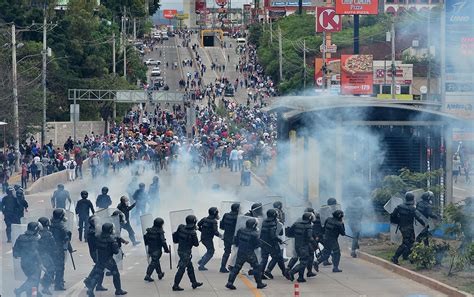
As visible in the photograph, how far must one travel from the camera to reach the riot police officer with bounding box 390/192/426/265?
24.0 m

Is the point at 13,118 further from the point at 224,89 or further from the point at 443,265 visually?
the point at 224,89

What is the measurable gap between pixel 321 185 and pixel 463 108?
4.06 metres

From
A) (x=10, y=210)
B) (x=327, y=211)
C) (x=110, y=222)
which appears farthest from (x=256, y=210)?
(x=10, y=210)

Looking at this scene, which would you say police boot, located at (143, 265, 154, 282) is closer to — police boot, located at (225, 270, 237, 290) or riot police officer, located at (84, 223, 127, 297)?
police boot, located at (225, 270, 237, 290)

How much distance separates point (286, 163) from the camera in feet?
119

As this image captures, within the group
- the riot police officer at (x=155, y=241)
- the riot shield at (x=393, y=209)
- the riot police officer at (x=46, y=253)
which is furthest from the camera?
the riot shield at (x=393, y=209)

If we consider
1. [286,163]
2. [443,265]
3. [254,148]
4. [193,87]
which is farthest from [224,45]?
[443,265]

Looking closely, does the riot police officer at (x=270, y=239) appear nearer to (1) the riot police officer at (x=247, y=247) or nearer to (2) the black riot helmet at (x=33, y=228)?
(1) the riot police officer at (x=247, y=247)

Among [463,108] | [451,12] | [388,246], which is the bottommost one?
[388,246]

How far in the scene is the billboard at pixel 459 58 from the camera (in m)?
28.3

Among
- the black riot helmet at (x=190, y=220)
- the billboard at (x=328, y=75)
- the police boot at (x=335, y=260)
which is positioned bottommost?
the police boot at (x=335, y=260)

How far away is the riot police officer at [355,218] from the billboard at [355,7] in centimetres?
4618

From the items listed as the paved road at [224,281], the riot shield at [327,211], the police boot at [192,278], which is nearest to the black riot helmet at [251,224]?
the paved road at [224,281]

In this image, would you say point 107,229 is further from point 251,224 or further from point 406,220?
point 406,220
